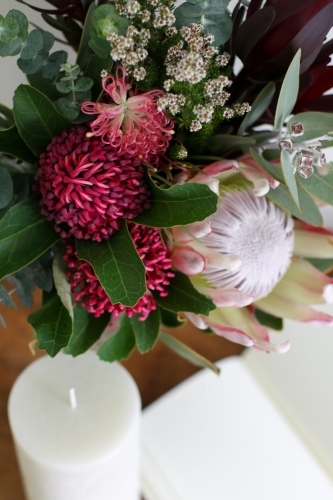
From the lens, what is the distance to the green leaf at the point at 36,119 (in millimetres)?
368

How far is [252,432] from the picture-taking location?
686mm

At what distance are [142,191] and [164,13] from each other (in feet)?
0.37

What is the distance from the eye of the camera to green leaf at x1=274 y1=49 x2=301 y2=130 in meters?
0.34

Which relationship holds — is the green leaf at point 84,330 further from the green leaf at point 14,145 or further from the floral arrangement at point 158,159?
the green leaf at point 14,145

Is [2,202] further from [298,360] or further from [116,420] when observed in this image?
[298,360]

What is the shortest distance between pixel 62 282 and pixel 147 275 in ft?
0.21

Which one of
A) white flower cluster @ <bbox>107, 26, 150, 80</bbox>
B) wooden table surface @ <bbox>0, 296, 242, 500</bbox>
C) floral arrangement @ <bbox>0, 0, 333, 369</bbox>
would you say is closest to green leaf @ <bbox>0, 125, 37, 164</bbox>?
floral arrangement @ <bbox>0, 0, 333, 369</bbox>

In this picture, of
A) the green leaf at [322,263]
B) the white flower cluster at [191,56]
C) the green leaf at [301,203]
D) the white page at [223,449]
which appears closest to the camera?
the white flower cluster at [191,56]

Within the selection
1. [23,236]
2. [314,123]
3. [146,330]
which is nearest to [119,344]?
[146,330]

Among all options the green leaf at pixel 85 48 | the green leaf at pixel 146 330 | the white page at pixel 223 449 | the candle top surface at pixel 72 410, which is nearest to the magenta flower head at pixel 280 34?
the green leaf at pixel 85 48

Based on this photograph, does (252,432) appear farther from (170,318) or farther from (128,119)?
(128,119)

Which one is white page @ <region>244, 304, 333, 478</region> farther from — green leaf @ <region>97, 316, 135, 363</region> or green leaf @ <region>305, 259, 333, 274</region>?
green leaf @ <region>97, 316, 135, 363</region>

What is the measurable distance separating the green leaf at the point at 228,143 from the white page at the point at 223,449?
15.0 inches

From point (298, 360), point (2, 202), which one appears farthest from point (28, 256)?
point (298, 360)
